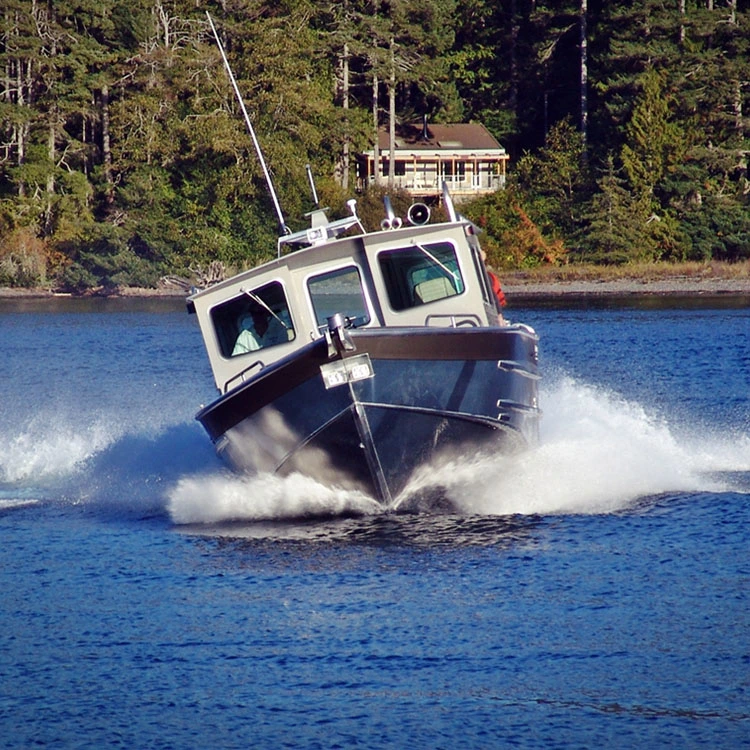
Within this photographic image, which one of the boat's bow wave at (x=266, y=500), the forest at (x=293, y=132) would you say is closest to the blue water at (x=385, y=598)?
the boat's bow wave at (x=266, y=500)

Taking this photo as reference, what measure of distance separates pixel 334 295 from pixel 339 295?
0.06m

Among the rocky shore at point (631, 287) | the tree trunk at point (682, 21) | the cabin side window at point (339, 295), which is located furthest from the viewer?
the tree trunk at point (682, 21)

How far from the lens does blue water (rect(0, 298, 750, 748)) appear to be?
1030 cm

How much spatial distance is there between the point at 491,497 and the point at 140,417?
11.8m

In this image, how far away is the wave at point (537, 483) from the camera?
15.8 m

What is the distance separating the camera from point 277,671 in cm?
1127

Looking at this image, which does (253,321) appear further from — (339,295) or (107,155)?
(107,155)

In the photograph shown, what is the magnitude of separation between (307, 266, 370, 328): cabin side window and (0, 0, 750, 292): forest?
5424cm

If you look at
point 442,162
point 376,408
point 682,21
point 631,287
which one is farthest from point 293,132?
point 376,408

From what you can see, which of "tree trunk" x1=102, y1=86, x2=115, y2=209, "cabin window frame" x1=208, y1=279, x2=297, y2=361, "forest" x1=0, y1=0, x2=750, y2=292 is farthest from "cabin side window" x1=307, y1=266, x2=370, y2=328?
"tree trunk" x1=102, y1=86, x2=115, y2=209

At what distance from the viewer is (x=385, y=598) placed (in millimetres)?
13117

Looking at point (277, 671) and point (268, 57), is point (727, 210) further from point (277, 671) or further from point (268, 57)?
point (277, 671)

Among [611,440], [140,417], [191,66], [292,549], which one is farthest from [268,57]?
[292,549]

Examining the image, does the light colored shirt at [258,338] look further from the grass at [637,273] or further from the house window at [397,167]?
the house window at [397,167]
